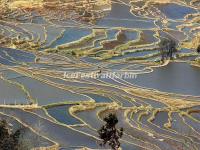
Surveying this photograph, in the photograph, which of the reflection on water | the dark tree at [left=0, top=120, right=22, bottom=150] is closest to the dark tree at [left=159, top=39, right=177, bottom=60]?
the reflection on water

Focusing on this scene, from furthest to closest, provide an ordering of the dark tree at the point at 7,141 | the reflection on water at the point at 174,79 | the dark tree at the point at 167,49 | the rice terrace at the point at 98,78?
the dark tree at the point at 167,49 < the reflection on water at the point at 174,79 < the rice terrace at the point at 98,78 < the dark tree at the point at 7,141

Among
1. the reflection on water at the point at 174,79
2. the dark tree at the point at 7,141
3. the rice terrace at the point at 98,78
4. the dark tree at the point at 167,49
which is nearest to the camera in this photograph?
the dark tree at the point at 7,141

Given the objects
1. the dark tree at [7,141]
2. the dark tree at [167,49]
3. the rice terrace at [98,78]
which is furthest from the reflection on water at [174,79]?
the dark tree at [7,141]

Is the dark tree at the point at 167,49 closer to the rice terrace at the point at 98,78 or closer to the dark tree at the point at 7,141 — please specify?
the rice terrace at the point at 98,78

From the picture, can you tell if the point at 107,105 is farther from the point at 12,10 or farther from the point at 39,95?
the point at 12,10

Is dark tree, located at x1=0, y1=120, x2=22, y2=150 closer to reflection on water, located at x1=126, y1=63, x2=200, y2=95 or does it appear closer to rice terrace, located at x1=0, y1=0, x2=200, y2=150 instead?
rice terrace, located at x1=0, y1=0, x2=200, y2=150

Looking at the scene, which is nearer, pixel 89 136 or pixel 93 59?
pixel 89 136

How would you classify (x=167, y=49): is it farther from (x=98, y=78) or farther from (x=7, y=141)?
(x=7, y=141)

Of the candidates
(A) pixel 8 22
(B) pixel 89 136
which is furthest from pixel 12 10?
(B) pixel 89 136
